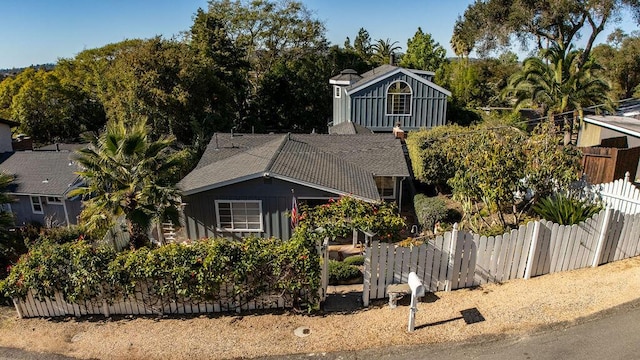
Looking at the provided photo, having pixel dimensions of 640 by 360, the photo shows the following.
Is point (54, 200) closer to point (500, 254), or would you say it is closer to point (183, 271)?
point (183, 271)

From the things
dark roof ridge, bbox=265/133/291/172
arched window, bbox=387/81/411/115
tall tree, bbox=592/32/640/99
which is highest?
tall tree, bbox=592/32/640/99

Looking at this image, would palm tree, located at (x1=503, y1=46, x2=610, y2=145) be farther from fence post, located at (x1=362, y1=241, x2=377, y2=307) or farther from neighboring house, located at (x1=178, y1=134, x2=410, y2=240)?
fence post, located at (x1=362, y1=241, x2=377, y2=307)

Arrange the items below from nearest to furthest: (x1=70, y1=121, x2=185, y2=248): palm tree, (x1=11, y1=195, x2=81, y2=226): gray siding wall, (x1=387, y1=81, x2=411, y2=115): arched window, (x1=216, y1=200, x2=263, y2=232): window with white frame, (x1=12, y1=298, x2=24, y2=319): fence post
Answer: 1. (x1=12, y1=298, x2=24, y2=319): fence post
2. (x1=70, y1=121, x2=185, y2=248): palm tree
3. (x1=216, y1=200, x2=263, y2=232): window with white frame
4. (x1=11, y1=195, x2=81, y2=226): gray siding wall
5. (x1=387, y1=81, x2=411, y2=115): arched window

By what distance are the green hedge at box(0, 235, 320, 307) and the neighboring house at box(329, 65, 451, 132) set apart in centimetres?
2065

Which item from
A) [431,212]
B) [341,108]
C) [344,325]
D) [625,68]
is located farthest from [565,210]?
[625,68]

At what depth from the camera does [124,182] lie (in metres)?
12.2

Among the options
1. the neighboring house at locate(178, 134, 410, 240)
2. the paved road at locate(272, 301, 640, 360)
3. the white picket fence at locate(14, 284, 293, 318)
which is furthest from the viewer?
the neighboring house at locate(178, 134, 410, 240)

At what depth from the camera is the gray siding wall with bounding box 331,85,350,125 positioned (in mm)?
30022

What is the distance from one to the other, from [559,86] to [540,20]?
10077 millimetres

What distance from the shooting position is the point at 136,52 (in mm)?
27906

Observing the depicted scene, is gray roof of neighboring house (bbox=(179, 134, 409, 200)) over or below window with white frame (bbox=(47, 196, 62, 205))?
over

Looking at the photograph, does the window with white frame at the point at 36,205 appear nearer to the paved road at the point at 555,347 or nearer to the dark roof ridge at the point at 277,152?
the dark roof ridge at the point at 277,152

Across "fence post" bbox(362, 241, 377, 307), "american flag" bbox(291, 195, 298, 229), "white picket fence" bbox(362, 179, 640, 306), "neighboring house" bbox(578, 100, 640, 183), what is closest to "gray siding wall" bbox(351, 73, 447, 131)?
"neighboring house" bbox(578, 100, 640, 183)

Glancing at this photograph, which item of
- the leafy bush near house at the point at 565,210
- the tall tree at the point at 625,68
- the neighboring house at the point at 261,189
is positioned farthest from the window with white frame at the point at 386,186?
the tall tree at the point at 625,68
